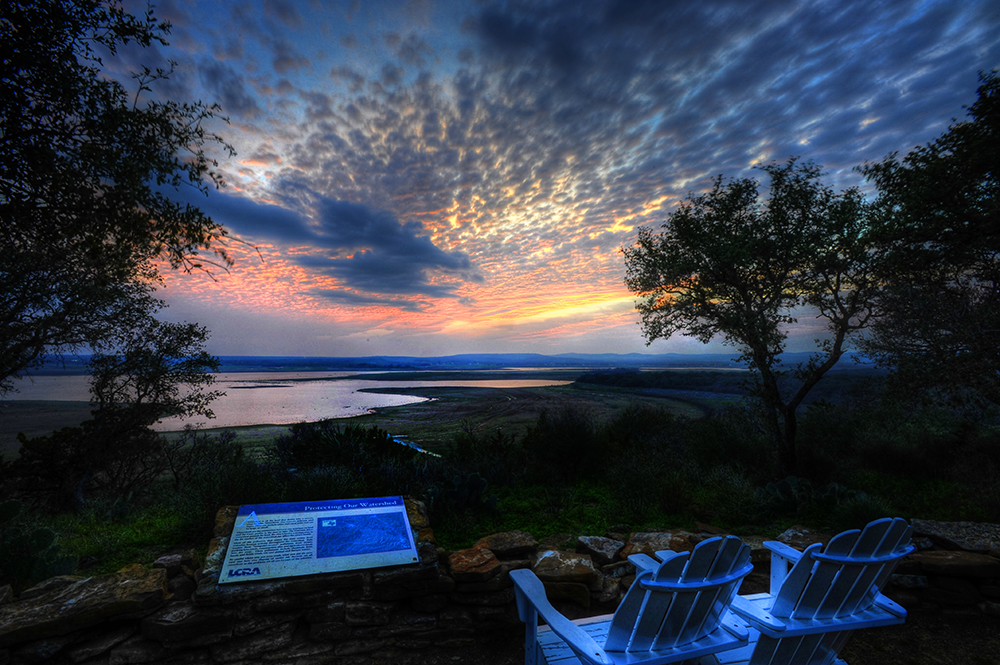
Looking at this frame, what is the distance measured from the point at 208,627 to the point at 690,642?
12.0 ft

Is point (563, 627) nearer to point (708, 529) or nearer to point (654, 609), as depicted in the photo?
point (654, 609)

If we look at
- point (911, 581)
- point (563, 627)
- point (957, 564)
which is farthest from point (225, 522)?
point (957, 564)

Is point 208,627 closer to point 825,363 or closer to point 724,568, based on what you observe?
A: point 724,568

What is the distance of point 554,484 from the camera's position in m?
6.89

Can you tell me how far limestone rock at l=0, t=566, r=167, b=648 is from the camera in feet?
9.12

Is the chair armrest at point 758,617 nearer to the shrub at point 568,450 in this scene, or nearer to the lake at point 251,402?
the shrub at point 568,450

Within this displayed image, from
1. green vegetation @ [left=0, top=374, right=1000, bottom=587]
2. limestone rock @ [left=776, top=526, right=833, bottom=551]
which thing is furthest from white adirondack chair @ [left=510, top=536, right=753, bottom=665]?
limestone rock @ [left=776, top=526, right=833, bottom=551]

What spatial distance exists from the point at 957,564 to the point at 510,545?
4.65 m

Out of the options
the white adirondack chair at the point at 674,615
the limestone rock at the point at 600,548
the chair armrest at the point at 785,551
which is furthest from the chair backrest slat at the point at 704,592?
the limestone rock at the point at 600,548

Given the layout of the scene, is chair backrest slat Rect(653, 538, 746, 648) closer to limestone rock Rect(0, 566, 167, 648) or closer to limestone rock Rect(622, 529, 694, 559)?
limestone rock Rect(622, 529, 694, 559)

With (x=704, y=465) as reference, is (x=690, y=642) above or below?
above

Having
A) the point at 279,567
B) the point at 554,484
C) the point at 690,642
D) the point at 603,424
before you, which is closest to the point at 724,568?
the point at 690,642

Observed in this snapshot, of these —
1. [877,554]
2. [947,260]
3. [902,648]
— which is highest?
[947,260]

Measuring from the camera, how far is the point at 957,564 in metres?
4.00
